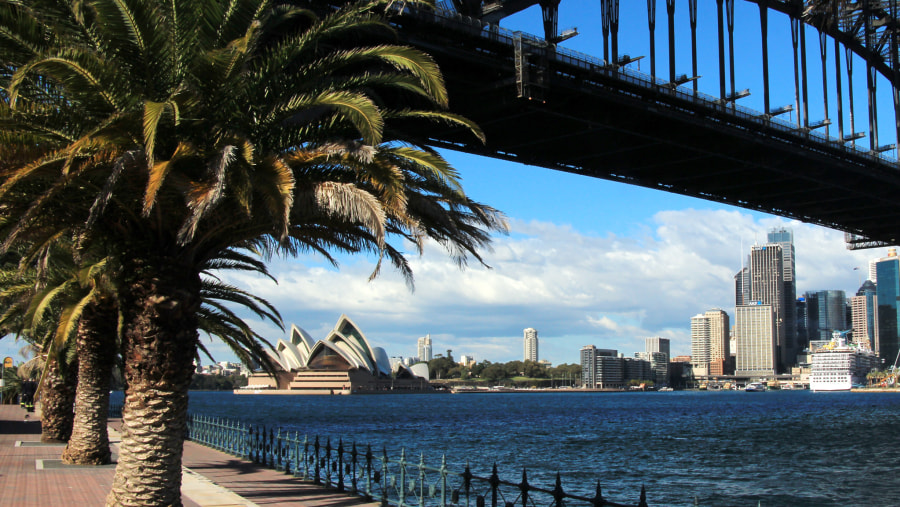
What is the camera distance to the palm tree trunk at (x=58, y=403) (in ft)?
73.9

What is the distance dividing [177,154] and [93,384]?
1006 cm

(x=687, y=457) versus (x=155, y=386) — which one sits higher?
(x=155, y=386)

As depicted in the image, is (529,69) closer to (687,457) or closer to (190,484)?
(190,484)

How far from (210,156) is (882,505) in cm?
2144

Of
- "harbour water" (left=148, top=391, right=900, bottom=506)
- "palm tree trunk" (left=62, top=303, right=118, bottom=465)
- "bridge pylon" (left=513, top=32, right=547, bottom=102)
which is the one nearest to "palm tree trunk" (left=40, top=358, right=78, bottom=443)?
"palm tree trunk" (left=62, top=303, right=118, bottom=465)

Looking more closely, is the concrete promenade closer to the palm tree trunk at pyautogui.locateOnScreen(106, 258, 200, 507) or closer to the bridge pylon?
the palm tree trunk at pyautogui.locateOnScreen(106, 258, 200, 507)

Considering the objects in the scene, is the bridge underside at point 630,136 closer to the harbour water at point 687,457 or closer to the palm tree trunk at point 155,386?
the harbour water at point 687,457

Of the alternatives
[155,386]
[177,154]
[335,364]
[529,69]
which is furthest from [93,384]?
[335,364]

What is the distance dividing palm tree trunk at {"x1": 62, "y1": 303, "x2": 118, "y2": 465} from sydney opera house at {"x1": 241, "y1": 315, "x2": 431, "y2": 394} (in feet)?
426

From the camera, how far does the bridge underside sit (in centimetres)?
2800

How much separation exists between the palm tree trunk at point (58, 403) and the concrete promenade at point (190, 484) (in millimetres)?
1782

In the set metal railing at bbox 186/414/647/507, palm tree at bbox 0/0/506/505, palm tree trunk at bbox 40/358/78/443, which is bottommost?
metal railing at bbox 186/414/647/507

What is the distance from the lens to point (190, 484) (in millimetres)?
15547

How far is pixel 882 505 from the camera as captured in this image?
894 inches
